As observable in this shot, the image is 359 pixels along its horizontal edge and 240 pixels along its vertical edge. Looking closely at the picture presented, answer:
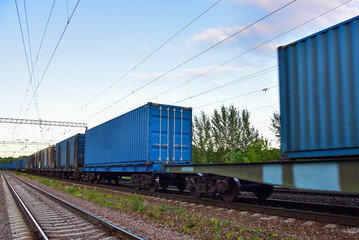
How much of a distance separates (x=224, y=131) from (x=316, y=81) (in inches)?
1173

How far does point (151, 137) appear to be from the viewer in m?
12.5

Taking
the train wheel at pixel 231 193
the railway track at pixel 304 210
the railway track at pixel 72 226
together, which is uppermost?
the train wheel at pixel 231 193

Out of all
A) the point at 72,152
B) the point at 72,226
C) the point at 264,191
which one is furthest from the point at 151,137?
the point at 72,152

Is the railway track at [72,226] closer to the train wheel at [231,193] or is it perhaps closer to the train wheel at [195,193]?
the train wheel at [195,193]

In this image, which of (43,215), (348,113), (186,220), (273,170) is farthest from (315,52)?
(43,215)

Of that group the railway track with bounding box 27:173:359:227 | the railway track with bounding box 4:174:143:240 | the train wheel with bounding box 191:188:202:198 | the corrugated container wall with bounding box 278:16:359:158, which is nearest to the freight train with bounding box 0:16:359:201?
the corrugated container wall with bounding box 278:16:359:158

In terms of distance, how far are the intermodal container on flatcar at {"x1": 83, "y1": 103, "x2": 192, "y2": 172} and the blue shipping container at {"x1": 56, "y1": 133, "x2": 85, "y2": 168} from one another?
8.17m

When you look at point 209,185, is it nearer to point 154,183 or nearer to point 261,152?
point 154,183

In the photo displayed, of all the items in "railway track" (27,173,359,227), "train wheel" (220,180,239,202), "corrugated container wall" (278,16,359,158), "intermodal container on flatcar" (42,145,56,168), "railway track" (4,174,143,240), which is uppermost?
"corrugated container wall" (278,16,359,158)

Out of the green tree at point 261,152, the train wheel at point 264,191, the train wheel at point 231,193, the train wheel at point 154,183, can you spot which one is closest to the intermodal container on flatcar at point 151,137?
the train wheel at point 154,183

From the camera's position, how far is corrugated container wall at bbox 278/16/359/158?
5.35m

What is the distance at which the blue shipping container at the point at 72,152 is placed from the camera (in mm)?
23125

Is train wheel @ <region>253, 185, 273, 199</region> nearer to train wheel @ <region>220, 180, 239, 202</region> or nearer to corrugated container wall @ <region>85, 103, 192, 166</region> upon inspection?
train wheel @ <region>220, 180, 239, 202</region>

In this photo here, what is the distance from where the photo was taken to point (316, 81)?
19.6 feet
